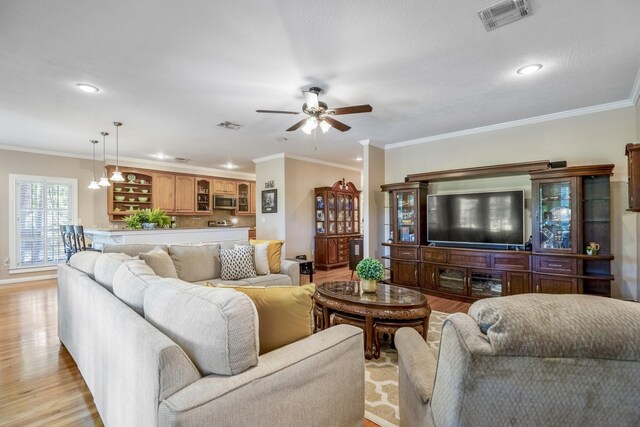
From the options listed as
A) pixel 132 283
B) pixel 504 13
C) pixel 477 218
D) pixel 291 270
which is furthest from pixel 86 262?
pixel 477 218

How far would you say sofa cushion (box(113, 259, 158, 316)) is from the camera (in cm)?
158

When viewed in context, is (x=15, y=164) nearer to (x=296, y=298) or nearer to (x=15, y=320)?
(x=15, y=320)

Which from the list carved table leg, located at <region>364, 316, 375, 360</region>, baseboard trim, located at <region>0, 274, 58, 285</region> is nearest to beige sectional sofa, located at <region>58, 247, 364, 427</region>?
carved table leg, located at <region>364, 316, 375, 360</region>

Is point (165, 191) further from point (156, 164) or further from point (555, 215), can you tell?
point (555, 215)

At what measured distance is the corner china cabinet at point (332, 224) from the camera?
23.2 feet

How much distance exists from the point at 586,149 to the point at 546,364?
438 cm

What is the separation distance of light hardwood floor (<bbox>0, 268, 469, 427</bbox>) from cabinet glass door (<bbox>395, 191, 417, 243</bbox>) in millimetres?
1316

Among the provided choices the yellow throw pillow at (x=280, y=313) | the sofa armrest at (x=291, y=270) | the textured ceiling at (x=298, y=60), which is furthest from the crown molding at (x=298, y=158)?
the yellow throw pillow at (x=280, y=313)

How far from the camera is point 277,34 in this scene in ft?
7.57

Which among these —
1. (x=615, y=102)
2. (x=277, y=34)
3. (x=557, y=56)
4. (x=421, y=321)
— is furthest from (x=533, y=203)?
(x=277, y=34)

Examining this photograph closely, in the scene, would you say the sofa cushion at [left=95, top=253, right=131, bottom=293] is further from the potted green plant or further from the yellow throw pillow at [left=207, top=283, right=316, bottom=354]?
the potted green plant

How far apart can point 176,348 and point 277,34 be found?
7.24ft

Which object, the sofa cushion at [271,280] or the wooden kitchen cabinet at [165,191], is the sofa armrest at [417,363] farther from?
the wooden kitchen cabinet at [165,191]

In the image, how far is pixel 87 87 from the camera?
10.4 feet
